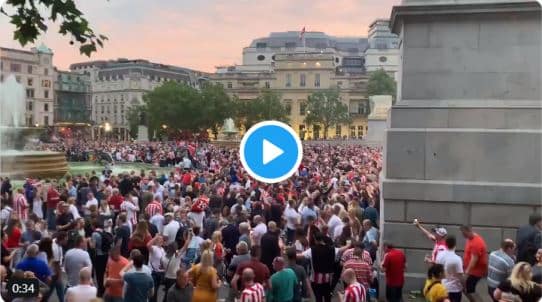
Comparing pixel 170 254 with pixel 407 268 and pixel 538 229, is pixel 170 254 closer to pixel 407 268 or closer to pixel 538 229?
pixel 407 268

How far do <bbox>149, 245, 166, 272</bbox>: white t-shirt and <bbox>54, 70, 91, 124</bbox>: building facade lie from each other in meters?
134

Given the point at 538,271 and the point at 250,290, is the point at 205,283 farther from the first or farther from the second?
the point at 538,271

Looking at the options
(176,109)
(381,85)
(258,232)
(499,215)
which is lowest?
→ (258,232)

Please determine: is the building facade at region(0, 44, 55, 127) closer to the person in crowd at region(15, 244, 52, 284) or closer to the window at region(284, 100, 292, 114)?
the window at region(284, 100, 292, 114)

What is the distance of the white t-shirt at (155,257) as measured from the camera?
34.2 ft

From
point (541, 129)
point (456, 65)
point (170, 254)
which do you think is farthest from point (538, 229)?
point (170, 254)

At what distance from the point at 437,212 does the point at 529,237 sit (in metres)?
1.95

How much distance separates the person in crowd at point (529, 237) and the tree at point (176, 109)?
293ft

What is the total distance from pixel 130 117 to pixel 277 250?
115529 mm

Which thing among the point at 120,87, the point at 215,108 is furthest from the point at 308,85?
the point at 120,87

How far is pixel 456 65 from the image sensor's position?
12.1 m

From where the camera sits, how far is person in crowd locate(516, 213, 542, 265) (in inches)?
403

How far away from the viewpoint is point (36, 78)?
125750mm

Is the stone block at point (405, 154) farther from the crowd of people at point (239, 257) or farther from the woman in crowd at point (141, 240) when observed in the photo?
the woman in crowd at point (141, 240)
